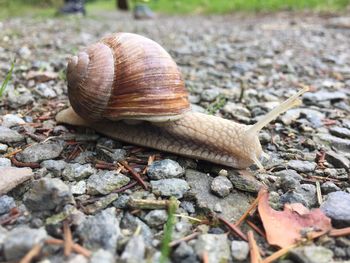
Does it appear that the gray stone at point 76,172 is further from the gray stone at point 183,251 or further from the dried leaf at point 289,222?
the dried leaf at point 289,222

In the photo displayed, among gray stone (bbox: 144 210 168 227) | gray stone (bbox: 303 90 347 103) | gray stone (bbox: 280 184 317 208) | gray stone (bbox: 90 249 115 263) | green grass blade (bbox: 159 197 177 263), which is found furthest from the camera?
gray stone (bbox: 303 90 347 103)

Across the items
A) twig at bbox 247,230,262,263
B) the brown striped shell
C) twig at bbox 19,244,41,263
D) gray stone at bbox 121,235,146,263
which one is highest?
the brown striped shell

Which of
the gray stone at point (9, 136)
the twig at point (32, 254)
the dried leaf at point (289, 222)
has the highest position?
the twig at point (32, 254)

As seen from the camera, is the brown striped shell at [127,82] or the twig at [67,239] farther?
the brown striped shell at [127,82]

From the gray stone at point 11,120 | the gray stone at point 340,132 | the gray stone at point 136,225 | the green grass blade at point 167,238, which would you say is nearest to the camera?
the green grass blade at point 167,238

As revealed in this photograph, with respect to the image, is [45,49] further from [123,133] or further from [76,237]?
[76,237]

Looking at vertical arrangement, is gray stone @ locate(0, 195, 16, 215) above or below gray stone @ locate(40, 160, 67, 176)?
above

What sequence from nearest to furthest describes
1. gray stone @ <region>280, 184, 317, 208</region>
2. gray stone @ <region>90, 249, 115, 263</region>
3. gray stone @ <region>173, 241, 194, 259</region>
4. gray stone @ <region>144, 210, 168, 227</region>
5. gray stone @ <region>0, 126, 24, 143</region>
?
1. gray stone @ <region>90, 249, 115, 263</region>
2. gray stone @ <region>173, 241, 194, 259</region>
3. gray stone @ <region>144, 210, 168, 227</region>
4. gray stone @ <region>280, 184, 317, 208</region>
5. gray stone @ <region>0, 126, 24, 143</region>

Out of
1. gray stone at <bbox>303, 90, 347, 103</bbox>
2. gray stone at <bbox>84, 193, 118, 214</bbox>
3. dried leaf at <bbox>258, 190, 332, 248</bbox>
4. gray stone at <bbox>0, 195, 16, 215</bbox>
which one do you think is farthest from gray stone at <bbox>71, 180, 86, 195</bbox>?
gray stone at <bbox>303, 90, 347, 103</bbox>

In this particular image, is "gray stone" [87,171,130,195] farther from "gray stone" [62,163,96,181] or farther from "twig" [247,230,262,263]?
"twig" [247,230,262,263]

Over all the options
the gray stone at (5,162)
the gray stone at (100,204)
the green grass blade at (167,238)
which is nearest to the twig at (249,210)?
the green grass blade at (167,238)
